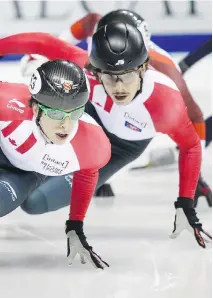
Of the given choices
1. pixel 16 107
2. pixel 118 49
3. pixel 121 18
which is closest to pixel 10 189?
pixel 16 107

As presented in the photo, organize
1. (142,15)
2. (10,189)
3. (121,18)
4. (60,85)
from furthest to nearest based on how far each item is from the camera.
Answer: (142,15)
(121,18)
(10,189)
(60,85)

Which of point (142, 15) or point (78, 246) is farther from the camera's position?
point (142, 15)

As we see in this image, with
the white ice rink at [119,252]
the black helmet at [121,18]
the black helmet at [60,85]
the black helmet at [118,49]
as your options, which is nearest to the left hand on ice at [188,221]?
the white ice rink at [119,252]

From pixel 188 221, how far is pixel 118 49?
92cm

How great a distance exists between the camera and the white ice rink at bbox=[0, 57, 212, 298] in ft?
11.3

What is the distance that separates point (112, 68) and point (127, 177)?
1.75 meters

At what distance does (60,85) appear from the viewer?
3271mm

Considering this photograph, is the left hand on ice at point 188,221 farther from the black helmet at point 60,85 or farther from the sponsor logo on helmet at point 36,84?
the sponsor logo on helmet at point 36,84

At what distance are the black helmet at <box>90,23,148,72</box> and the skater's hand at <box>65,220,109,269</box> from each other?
72 cm

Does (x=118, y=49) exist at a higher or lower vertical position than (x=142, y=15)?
higher

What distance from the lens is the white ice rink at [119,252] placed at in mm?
3432

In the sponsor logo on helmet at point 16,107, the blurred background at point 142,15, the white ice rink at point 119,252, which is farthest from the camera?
the blurred background at point 142,15

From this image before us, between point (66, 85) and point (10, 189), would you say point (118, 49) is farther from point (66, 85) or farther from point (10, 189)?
point (10, 189)

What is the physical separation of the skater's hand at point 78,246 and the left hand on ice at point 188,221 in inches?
19.9
